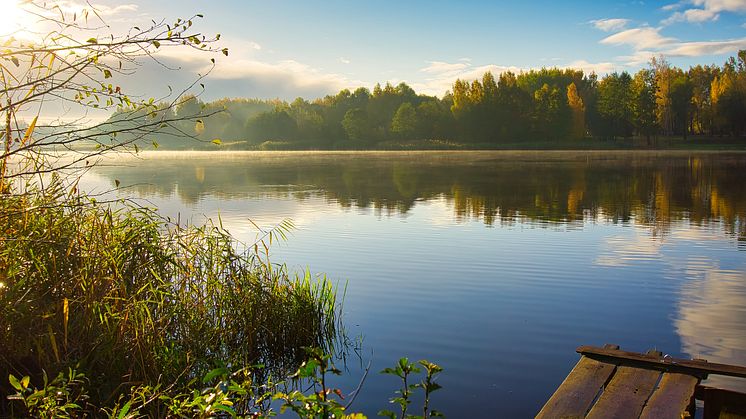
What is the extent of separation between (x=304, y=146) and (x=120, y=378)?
504ft

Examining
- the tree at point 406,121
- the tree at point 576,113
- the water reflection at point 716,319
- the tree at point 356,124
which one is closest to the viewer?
the water reflection at point 716,319

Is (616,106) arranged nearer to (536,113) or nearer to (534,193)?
(536,113)

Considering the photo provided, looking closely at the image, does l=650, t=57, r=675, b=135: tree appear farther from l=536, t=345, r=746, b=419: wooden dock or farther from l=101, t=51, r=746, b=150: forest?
l=536, t=345, r=746, b=419: wooden dock

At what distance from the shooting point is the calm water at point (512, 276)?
9258 mm

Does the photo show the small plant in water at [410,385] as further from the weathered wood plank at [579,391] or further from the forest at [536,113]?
the forest at [536,113]

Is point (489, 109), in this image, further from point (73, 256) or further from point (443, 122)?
point (73, 256)

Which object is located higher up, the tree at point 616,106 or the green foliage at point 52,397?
the tree at point 616,106

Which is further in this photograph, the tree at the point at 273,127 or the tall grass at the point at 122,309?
the tree at the point at 273,127

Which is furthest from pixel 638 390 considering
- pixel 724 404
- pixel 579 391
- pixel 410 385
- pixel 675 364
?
pixel 410 385

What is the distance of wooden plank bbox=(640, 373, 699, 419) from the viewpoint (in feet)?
20.5

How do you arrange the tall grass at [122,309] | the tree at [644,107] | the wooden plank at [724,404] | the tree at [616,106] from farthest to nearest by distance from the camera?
1. the tree at [616,106]
2. the tree at [644,107]
3. the tall grass at [122,309]
4. the wooden plank at [724,404]

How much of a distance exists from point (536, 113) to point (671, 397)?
403ft

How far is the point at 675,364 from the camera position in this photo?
750cm

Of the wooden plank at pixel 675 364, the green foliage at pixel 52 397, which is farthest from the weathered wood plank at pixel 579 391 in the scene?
the green foliage at pixel 52 397
